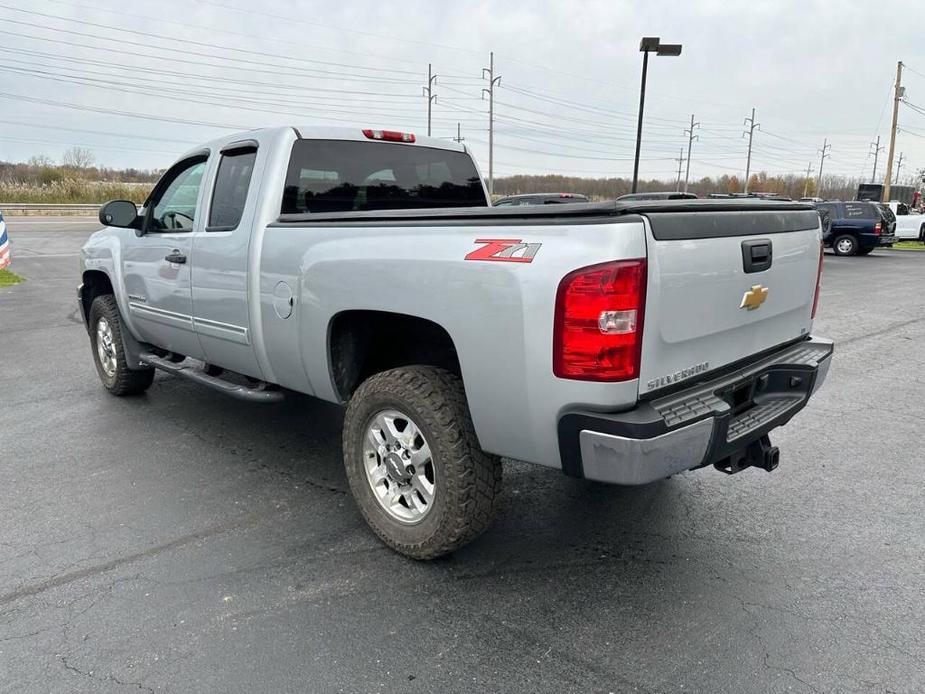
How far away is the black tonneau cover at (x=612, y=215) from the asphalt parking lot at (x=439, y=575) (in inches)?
60.5

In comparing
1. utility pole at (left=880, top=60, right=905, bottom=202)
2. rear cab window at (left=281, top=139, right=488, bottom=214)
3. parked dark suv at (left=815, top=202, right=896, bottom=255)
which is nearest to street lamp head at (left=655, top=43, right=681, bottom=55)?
parked dark suv at (left=815, top=202, right=896, bottom=255)

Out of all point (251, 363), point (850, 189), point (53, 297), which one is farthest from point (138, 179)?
point (850, 189)

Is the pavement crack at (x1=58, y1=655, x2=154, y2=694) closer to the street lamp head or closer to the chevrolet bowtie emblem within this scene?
the chevrolet bowtie emblem

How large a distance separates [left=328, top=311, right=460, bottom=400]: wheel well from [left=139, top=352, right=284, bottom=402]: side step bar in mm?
647

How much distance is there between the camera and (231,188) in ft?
13.5

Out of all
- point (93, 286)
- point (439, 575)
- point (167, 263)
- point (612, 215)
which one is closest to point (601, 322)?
point (612, 215)

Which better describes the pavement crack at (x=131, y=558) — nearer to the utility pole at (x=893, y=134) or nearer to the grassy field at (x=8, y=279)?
the grassy field at (x=8, y=279)

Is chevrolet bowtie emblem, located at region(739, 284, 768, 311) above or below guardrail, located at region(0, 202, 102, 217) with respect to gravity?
above

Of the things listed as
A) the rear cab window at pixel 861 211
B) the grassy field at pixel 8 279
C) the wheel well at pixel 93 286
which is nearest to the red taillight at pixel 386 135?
the wheel well at pixel 93 286

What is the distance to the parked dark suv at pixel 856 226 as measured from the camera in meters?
22.0

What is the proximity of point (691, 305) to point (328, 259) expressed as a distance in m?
1.66

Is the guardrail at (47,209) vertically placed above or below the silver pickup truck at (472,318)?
below

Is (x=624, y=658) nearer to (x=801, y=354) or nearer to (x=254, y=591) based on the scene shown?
(x=254, y=591)

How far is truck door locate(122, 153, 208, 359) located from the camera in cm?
441
